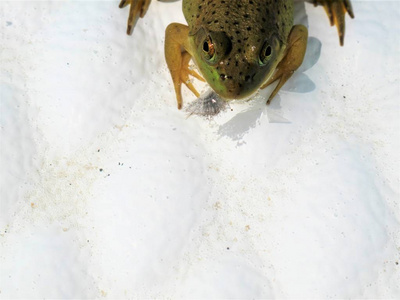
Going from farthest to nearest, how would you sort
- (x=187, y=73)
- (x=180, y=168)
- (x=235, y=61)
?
(x=187, y=73) → (x=180, y=168) → (x=235, y=61)

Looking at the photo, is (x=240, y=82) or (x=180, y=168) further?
(x=180, y=168)

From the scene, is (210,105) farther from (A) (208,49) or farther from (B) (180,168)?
(A) (208,49)

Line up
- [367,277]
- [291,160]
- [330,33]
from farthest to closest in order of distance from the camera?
[330,33] < [291,160] < [367,277]

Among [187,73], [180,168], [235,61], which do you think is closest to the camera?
[235,61]

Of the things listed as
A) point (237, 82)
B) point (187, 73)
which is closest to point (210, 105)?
point (187, 73)

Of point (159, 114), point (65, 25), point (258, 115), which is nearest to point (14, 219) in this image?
point (159, 114)

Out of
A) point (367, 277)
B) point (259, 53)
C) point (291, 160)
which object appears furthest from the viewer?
point (291, 160)

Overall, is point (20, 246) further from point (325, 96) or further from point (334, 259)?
point (325, 96)
